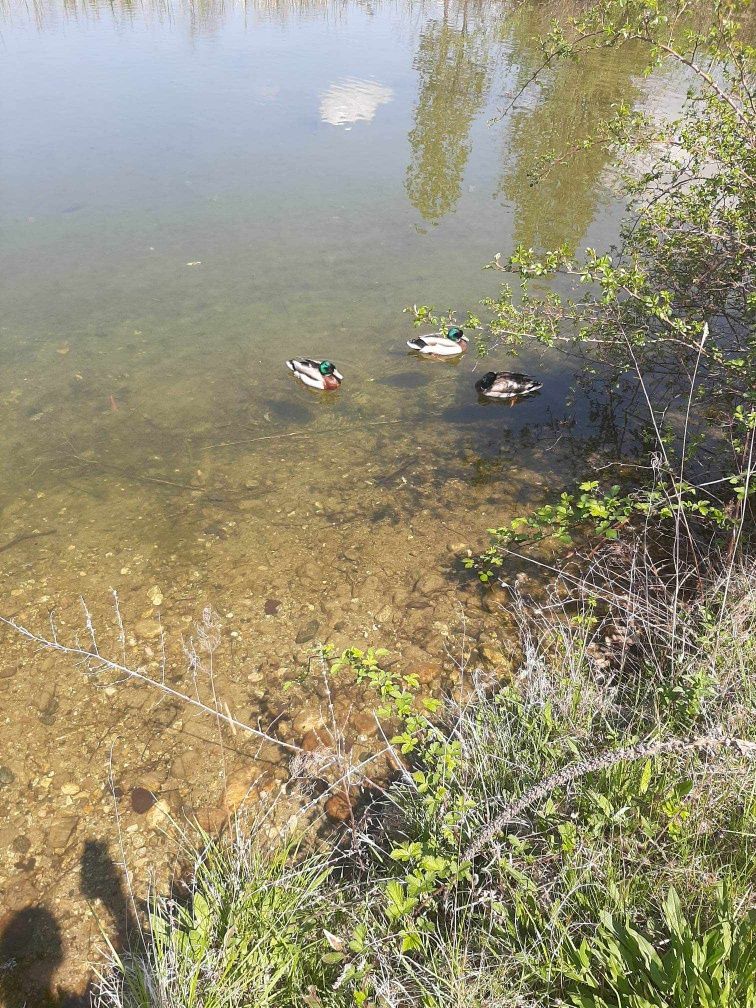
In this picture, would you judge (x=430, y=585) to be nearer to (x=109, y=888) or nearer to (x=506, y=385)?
(x=109, y=888)

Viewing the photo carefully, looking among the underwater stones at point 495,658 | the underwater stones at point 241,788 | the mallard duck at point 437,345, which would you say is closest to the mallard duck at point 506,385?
the mallard duck at point 437,345

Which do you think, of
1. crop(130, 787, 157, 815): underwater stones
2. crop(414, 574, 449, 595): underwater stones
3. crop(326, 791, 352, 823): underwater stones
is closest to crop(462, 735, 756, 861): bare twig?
crop(326, 791, 352, 823): underwater stones

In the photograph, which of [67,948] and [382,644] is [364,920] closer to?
[67,948]

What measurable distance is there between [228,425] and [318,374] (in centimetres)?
123

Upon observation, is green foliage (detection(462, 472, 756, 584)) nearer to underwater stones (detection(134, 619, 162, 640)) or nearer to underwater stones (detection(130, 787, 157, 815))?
underwater stones (detection(134, 619, 162, 640))

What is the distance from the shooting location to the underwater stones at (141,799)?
396cm

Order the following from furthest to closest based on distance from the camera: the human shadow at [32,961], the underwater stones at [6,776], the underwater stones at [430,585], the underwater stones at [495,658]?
the underwater stones at [430,585]
the underwater stones at [495,658]
the underwater stones at [6,776]
the human shadow at [32,961]

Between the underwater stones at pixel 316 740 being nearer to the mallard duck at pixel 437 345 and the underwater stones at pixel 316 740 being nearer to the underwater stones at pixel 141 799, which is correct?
the underwater stones at pixel 141 799

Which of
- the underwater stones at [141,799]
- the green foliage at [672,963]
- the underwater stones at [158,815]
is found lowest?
the underwater stones at [141,799]

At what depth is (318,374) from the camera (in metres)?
7.71

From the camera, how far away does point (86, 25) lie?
22.5m

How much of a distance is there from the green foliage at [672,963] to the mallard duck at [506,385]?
5.93 meters

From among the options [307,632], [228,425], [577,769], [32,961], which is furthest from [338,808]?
[228,425]

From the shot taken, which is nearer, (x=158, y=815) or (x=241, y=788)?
(x=158, y=815)
